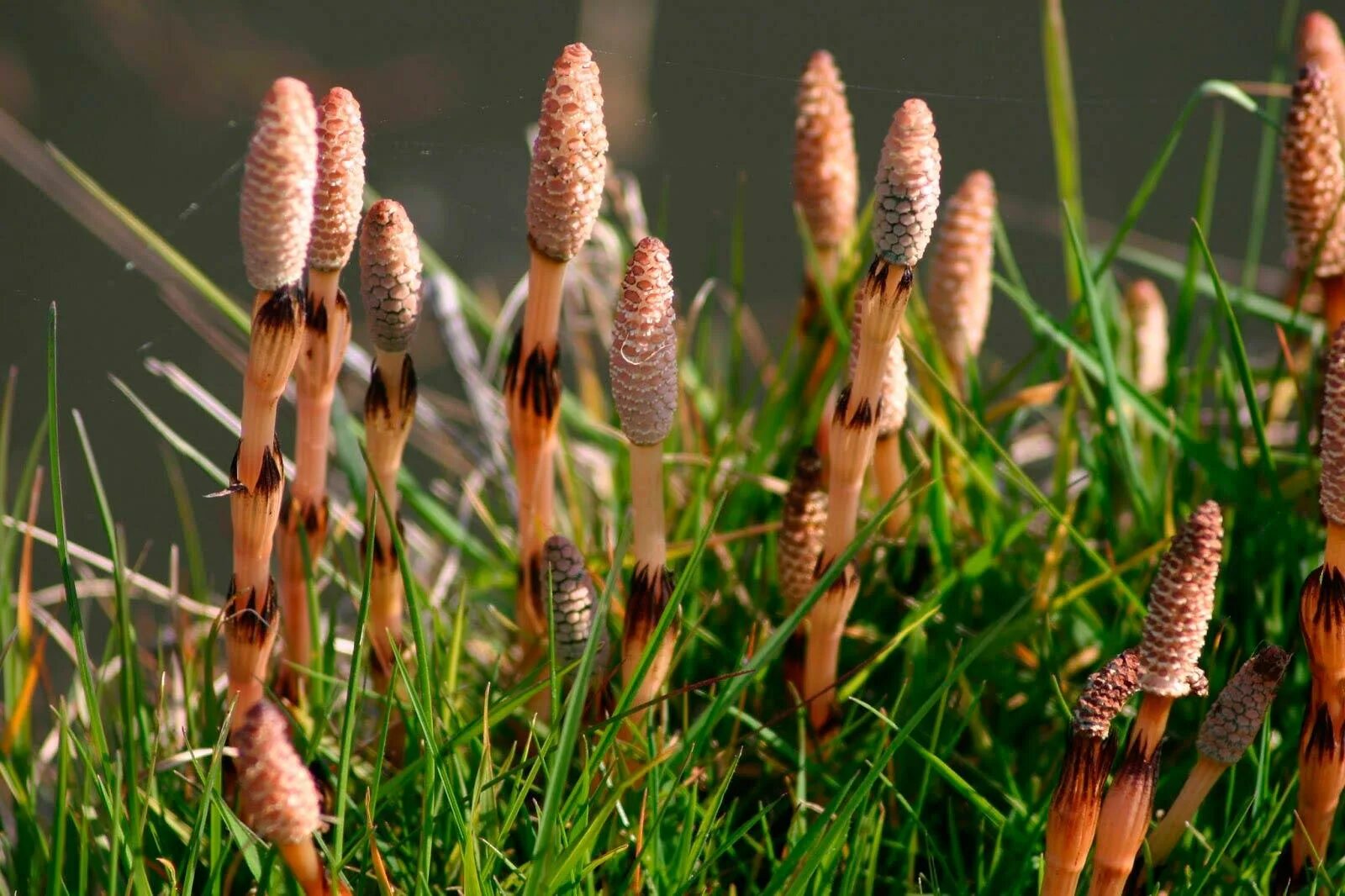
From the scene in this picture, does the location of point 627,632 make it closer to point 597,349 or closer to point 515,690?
point 515,690

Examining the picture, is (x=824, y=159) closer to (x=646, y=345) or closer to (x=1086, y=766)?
(x=646, y=345)

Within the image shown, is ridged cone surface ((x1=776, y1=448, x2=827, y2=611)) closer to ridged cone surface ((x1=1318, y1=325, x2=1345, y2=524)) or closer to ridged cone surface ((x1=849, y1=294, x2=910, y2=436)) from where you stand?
ridged cone surface ((x1=849, y1=294, x2=910, y2=436))

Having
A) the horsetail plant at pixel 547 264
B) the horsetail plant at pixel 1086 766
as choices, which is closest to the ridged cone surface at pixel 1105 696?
the horsetail plant at pixel 1086 766

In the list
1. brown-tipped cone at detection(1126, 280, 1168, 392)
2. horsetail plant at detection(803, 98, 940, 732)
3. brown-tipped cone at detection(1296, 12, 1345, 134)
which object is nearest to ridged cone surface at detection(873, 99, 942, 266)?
horsetail plant at detection(803, 98, 940, 732)

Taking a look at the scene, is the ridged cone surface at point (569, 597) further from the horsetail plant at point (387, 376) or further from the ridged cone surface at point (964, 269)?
the ridged cone surface at point (964, 269)

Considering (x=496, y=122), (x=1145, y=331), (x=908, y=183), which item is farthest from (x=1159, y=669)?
(x=1145, y=331)

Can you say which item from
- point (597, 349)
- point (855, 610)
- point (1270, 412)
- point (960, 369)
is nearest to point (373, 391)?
point (855, 610)
